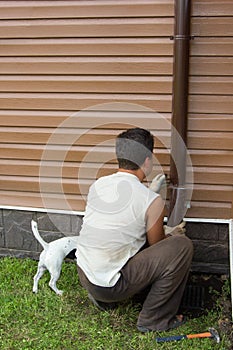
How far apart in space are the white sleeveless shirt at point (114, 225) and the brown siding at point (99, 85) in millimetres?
785

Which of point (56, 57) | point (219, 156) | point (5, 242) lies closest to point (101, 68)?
point (56, 57)

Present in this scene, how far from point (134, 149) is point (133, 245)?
2.06 ft

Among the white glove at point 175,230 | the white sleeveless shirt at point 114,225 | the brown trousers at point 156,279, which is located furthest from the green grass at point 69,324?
the white glove at point 175,230

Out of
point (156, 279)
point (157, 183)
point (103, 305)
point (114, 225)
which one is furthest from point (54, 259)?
point (157, 183)

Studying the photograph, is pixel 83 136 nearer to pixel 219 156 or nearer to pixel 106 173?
pixel 106 173

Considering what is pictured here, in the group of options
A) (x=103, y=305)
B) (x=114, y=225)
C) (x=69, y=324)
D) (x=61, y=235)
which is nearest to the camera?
(x=114, y=225)

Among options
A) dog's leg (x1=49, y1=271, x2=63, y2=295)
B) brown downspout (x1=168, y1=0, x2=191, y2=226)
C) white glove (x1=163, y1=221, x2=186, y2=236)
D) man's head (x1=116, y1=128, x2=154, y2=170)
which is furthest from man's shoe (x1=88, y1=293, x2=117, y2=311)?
man's head (x1=116, y1=128, x2=154, y2=170)

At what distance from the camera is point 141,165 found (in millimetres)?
2955

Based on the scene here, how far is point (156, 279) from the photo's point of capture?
2951 millimetres

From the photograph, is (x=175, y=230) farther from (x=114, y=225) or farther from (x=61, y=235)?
(x=61, y=235)

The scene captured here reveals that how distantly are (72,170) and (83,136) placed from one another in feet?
0.99

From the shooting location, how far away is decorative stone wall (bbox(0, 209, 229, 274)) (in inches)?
144

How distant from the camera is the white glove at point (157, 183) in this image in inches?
135

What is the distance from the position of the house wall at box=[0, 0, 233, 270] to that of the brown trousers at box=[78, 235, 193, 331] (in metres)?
0.75
